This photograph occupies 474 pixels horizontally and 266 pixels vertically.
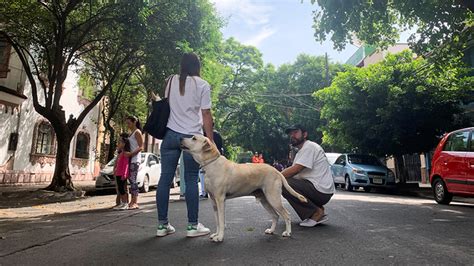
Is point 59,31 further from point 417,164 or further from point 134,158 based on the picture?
point 417,164

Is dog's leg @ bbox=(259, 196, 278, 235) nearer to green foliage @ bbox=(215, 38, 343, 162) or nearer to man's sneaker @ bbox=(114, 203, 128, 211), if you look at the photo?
man's sneaker @ bbox=(114, 203, 128, 211)

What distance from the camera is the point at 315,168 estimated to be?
542 centimetres

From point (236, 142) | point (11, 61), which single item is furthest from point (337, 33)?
point (236, 142)

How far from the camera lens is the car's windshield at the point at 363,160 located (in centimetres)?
1636

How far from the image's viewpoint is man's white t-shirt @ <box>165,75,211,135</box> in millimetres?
4535

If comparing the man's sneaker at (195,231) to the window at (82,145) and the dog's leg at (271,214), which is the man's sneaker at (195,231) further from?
the window at (82,145)

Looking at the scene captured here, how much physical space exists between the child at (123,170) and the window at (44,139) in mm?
12982

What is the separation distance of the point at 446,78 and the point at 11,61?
1890cm

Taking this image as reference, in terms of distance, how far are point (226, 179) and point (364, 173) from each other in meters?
12.2

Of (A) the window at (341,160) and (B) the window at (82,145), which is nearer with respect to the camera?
(A) the window at (341,160)

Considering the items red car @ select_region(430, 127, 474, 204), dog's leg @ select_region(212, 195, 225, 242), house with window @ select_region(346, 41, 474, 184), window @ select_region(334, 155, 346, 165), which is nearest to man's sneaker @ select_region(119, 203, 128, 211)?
dog's leg @ select_region(212, 195, 225, 242)

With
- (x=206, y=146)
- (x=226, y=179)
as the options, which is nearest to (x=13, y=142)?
(x=206, y=146)

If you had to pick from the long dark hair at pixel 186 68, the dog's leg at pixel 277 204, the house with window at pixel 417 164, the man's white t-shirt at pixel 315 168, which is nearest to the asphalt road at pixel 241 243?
the dog's leg at pixel 277 204

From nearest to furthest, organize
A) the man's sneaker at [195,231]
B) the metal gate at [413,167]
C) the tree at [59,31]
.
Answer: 1. the man's sneaker at [195,231]
2. the tree at [59,31]
3. the metal gate at [413,167]
